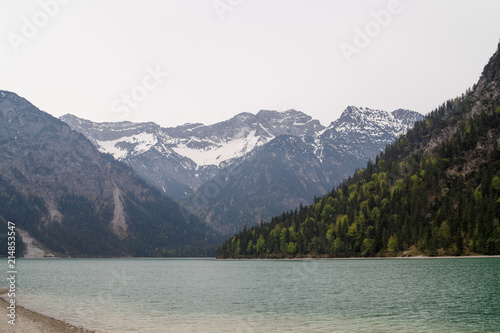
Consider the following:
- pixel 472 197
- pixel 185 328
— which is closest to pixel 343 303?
pixel 185 328

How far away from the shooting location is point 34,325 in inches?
1890

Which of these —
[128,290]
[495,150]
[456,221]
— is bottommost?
[128,290]

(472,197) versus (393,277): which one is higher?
(472,197)

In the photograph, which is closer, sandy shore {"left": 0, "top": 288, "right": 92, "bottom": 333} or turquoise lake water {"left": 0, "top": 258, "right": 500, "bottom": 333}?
sandy shore {"left": 0, "top": 288, "right": 92, "bottom": 333}

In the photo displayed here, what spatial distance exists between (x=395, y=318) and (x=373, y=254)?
150901mm

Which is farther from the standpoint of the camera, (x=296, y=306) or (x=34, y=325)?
(x=296, y=306)

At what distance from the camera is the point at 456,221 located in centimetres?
16088

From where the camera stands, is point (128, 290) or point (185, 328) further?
point (128, 290)

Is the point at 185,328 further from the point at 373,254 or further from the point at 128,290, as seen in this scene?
the point at 373,254

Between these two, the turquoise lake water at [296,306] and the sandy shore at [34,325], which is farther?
the turquoise lake water at [296,306]

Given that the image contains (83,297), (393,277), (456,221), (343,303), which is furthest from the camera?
(456,221)

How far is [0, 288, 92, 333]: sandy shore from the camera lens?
45.0m

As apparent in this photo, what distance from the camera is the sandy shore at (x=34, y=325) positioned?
148 feet

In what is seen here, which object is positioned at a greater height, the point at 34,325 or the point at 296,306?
the point at 34,325
